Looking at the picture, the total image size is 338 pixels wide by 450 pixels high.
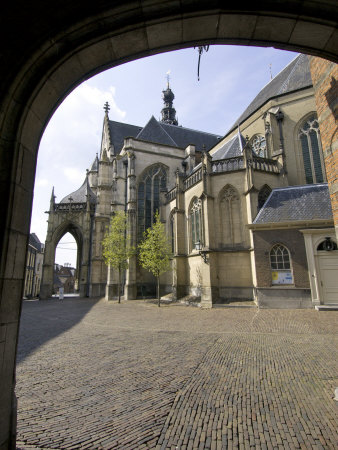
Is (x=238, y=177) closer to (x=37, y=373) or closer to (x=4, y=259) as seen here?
(x=37, y=373)

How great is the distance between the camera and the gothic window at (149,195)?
77.4ft

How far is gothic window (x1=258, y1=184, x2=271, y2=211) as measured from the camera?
16.1 metres

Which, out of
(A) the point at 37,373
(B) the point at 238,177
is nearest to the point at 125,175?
(B) the point at 238,177

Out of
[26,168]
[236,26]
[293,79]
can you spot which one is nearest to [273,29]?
[236,26]

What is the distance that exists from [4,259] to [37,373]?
12.6 feet

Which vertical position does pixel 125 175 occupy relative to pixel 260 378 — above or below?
above

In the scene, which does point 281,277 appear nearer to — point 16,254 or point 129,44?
point 129,44

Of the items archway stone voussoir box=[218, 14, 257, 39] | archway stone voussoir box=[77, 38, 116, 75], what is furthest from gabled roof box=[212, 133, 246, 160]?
archway stone voussoir box=[77, 38, 116, 75]

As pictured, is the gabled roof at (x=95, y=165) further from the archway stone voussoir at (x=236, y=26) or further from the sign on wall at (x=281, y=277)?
the archway stone voussoir at (x=236, y=26)

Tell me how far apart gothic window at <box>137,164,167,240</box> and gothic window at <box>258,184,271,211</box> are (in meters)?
10.2

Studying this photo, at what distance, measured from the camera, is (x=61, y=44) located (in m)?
2.21

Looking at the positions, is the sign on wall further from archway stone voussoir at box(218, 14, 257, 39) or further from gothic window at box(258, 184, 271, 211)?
archway stone voussoir at box(218, 14, 257, 39)

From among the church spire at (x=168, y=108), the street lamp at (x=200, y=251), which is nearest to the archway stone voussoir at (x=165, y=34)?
the street lamp at (x=200, y=251)

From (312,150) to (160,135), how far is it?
15.3m
